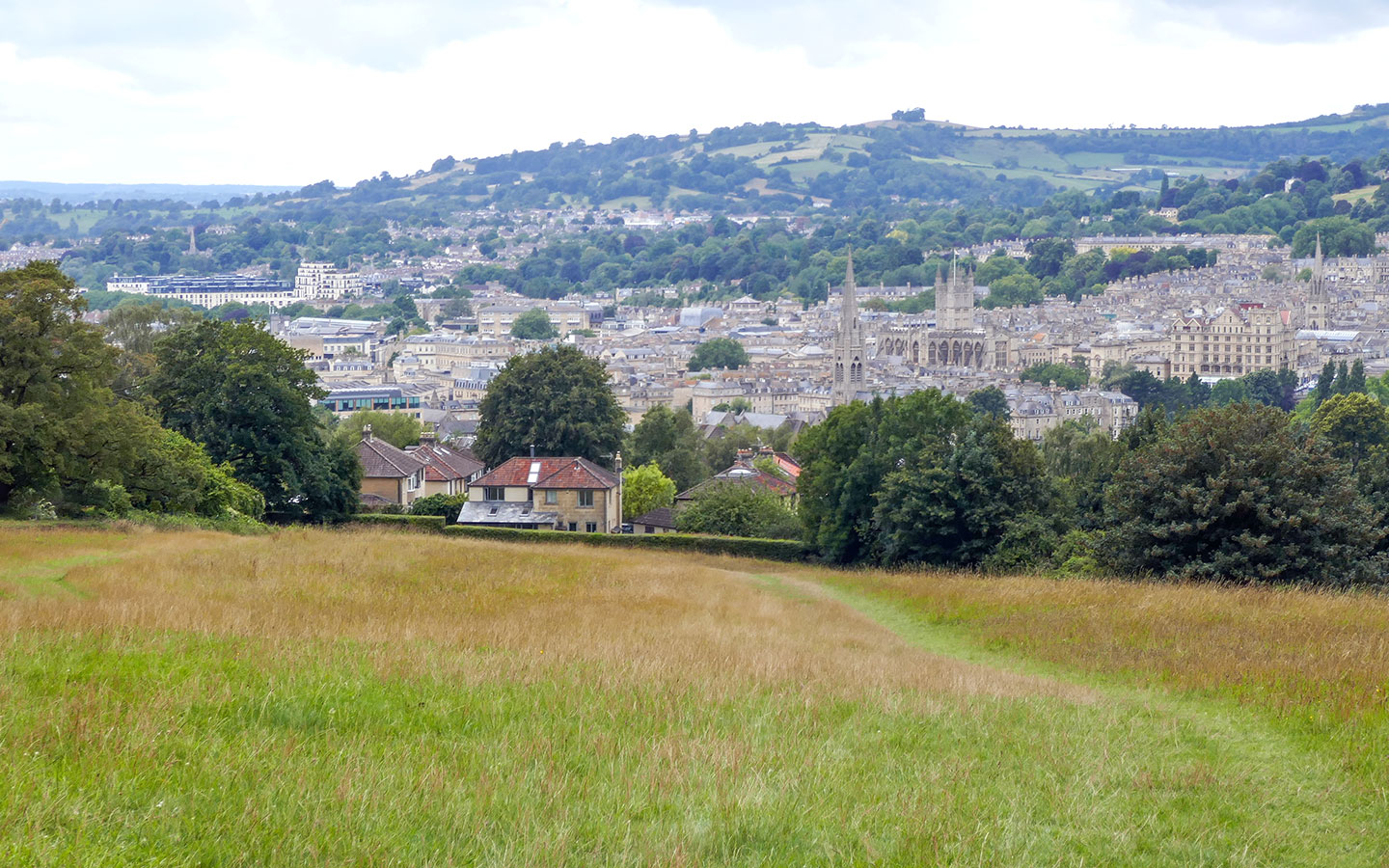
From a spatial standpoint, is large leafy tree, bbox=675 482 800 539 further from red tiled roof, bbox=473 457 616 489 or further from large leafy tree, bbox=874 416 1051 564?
large leafy tree, bbox=874 416 1051 564

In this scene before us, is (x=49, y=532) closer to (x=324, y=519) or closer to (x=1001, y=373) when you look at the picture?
(x=324, y=519)

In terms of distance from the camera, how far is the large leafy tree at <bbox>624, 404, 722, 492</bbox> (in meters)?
64.5

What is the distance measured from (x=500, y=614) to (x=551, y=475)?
32.5 m

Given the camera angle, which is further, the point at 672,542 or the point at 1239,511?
the point at 672,542

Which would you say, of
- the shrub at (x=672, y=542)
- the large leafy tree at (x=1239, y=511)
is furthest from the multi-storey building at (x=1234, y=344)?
the large leafy tree at (x=1239, y=511)

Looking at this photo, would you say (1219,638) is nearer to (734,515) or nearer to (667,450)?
(734,515)

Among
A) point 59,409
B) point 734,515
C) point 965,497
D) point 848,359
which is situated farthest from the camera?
point 848,359

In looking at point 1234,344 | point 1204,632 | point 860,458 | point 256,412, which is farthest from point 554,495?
point 1234,344

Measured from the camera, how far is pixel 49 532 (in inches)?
827

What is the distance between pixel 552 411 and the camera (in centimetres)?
5228

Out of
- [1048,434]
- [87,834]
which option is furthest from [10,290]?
[1048,434]

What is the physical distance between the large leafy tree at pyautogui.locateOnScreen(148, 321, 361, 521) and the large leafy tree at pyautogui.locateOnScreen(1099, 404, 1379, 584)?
20.4 meters

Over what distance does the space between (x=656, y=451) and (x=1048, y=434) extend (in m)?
17.1

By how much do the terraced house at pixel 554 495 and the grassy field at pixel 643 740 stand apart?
102 ft
